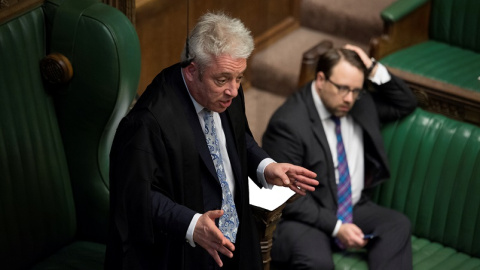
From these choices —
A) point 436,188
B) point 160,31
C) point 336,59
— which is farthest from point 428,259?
point 160,31

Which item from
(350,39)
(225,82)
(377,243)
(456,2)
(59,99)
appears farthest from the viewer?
(350,39)

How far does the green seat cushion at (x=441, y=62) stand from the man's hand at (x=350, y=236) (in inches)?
41.1

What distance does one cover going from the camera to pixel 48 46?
3.05 meters

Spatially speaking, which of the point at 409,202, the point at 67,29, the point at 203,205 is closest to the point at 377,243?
the point at 409,202

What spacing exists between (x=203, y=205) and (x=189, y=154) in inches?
7.2

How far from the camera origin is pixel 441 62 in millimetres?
4559

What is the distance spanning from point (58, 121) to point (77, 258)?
0.48 m

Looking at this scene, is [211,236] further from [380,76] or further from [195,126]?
[380,76]

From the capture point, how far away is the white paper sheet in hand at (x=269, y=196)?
119 inches

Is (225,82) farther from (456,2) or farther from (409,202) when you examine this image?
(456,2)

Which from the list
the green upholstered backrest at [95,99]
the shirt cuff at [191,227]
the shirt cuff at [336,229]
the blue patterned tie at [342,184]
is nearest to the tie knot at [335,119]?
the blue patterned tie at [342,184]

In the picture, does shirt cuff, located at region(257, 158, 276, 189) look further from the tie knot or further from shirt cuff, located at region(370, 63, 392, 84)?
shirt cuff, located at region(370, 63, 392, 84)

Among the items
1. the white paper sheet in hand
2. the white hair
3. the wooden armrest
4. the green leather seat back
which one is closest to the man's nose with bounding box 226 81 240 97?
the white hair

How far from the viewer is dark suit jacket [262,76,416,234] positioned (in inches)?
146
